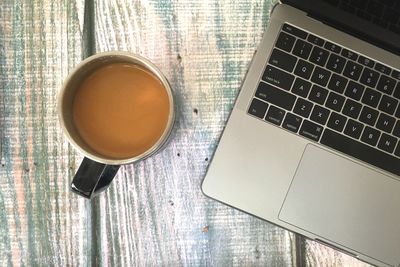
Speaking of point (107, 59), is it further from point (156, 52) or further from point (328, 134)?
point (328, 134)

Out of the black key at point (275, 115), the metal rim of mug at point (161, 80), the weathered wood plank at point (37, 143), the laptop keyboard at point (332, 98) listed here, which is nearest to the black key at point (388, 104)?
the laptop keyboard at point (332, 98)

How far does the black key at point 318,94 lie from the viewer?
590 mm

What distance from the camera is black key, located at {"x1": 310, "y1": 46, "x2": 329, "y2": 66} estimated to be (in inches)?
23.4

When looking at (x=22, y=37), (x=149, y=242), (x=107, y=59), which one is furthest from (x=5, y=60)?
(x=149, y=242)

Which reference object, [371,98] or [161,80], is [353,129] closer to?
[371,98]

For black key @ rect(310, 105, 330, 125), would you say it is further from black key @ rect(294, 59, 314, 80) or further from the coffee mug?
the coffee mug

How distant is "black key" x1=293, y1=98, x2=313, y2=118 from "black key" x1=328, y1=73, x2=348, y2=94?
0.03m

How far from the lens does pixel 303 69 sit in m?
0.59

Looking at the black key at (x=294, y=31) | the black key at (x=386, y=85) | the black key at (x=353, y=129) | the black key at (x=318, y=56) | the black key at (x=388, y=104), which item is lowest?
the black key at (x=353, y=129)

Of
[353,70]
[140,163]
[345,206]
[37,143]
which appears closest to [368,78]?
[353,70]

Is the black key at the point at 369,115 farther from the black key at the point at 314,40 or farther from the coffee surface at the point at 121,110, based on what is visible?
the coffee surface at the point at 121,110

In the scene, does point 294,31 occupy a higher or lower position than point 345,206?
higher

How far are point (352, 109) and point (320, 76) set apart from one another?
0.15ft

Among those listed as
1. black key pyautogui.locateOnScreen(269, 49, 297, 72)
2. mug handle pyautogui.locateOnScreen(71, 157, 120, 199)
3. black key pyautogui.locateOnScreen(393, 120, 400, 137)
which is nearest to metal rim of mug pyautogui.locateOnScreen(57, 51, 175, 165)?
mug handle pyautogui.locateOnScreen(71, 157, 120, 199)
